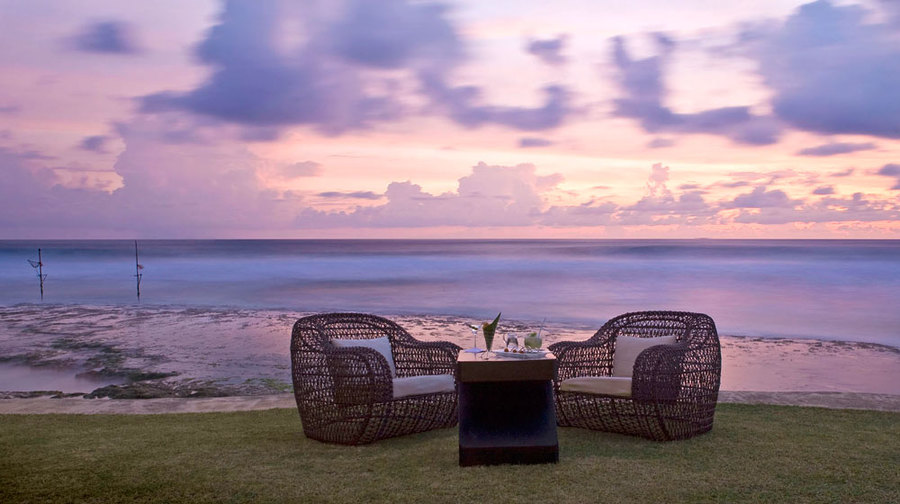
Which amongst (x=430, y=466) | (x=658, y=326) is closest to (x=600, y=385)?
(x=658, y=326)

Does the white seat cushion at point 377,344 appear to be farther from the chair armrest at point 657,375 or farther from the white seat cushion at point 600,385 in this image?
the chair armrest at point 657,375

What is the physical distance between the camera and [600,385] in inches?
186

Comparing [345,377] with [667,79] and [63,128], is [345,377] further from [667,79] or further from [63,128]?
[63,128]

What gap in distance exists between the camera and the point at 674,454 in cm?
425

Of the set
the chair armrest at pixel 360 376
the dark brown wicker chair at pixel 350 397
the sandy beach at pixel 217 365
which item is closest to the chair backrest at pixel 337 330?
the dark brown wicker chair at pixel 350 397

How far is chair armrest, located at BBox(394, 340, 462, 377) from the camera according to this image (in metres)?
5.32

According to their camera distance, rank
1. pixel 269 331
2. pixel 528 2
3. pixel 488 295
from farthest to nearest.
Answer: pixel 488 295 → pixel 269 331 → pixel 528 2

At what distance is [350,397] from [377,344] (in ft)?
2.23

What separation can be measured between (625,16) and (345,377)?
23.3 ft

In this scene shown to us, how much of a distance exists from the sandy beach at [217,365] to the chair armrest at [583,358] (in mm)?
1408

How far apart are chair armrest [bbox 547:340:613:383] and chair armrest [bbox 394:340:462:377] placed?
2.60 ft

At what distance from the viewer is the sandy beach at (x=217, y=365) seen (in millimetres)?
6133

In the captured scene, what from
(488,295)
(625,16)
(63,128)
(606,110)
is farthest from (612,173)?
(63,128)

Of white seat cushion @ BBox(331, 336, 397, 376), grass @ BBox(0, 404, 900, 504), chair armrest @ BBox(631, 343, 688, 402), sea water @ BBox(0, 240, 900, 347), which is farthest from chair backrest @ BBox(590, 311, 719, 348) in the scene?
sea water @ BBox(0, 240, 900, 347)
